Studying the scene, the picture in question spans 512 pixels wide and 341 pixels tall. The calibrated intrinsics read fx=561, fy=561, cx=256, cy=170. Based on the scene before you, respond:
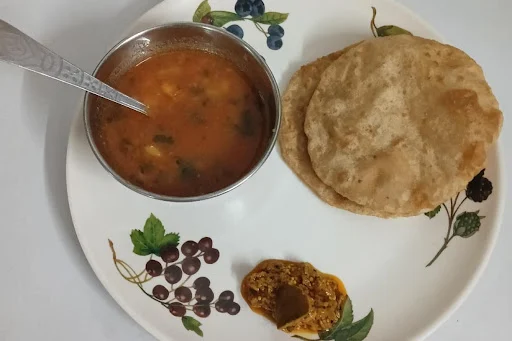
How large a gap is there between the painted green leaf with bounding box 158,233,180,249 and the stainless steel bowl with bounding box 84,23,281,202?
1.31ft

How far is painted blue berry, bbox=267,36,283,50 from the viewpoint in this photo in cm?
246

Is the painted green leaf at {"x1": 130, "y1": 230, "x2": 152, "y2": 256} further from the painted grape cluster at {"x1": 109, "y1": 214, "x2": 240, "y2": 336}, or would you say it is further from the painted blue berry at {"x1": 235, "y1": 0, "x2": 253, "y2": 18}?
the painted blue berry at {"x1": 235, "y1": 0, "x2": 253, "y2": 18}

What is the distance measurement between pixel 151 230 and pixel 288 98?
79cm

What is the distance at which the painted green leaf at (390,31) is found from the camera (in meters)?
2.48

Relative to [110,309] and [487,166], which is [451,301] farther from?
[110,309]

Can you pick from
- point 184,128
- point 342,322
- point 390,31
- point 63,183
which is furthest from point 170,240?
point 390,31

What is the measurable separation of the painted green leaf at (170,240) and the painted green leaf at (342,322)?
26.0 inches

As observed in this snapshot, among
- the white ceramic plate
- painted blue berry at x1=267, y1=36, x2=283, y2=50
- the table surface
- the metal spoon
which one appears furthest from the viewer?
painted blue berry at x1=267, y1=36, x2=283, y2=50

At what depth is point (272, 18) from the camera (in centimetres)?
248

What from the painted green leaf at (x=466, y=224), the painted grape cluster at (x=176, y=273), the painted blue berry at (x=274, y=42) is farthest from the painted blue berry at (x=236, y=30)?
the painted green leaf at (x=466, y=224)

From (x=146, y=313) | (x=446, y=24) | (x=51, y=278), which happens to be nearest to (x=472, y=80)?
(x=446, y=24)

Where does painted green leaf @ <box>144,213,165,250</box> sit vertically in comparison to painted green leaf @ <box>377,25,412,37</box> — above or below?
below

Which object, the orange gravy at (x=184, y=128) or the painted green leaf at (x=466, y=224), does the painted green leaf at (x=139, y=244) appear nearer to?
the orange gravy at (x=184, y=128)

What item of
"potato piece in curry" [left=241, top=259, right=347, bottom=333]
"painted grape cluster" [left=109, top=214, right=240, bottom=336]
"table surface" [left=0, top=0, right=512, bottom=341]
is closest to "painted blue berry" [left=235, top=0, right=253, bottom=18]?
"table surface" [left=0, top=0, right=512, bottom=341]
